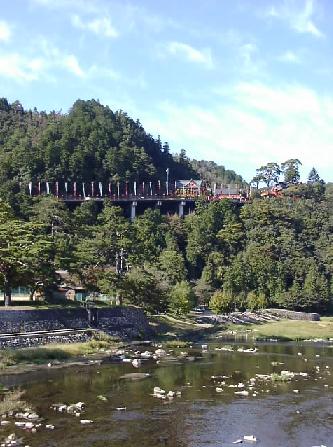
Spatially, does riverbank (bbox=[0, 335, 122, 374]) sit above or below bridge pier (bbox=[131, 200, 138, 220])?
below

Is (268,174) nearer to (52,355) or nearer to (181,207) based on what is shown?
(181,207)

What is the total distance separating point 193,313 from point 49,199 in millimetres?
31215

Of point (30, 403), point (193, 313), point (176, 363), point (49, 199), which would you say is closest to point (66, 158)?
point (49, 199)

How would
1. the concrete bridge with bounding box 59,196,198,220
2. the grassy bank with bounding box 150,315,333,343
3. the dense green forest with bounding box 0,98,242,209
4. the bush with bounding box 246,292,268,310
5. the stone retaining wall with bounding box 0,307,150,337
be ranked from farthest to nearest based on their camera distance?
the concrete bridge with bounding box 59,196,198,220 → the dense green forest with bounding box 0,98,242,209 → the bush with bounding box 246,292,268,310 → the grassy bank with bounding box 150,315,333,343 → the stone retaining wall with bounding box 0,307,150,337

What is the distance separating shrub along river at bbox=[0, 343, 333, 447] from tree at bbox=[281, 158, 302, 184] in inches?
4098

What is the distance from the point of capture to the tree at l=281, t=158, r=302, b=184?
148m

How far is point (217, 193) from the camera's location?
448 feet

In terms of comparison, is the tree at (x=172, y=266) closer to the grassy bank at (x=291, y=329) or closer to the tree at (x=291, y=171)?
the grassy bank at (x=291, y=329)

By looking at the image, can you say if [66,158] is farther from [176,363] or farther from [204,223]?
[176,363]

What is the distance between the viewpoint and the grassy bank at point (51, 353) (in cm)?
4275

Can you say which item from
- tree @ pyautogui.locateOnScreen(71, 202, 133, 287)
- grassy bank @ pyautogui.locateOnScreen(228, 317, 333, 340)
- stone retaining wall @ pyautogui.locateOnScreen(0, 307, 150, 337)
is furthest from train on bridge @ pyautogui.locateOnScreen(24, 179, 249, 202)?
stone retaining wall @ pyautogui.locateOnScreen(0, 307, 150, 337)

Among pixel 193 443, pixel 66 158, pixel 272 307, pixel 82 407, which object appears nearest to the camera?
pixel 193 443

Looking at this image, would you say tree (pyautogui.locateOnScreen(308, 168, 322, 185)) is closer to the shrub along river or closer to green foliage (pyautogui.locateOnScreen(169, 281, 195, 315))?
green foliage (pyautogui.locateOnScreen(169, 281, 195, 315))

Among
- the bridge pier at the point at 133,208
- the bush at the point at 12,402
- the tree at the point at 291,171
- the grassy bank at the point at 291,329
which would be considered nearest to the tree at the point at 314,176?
the tree at the point at 291,171
